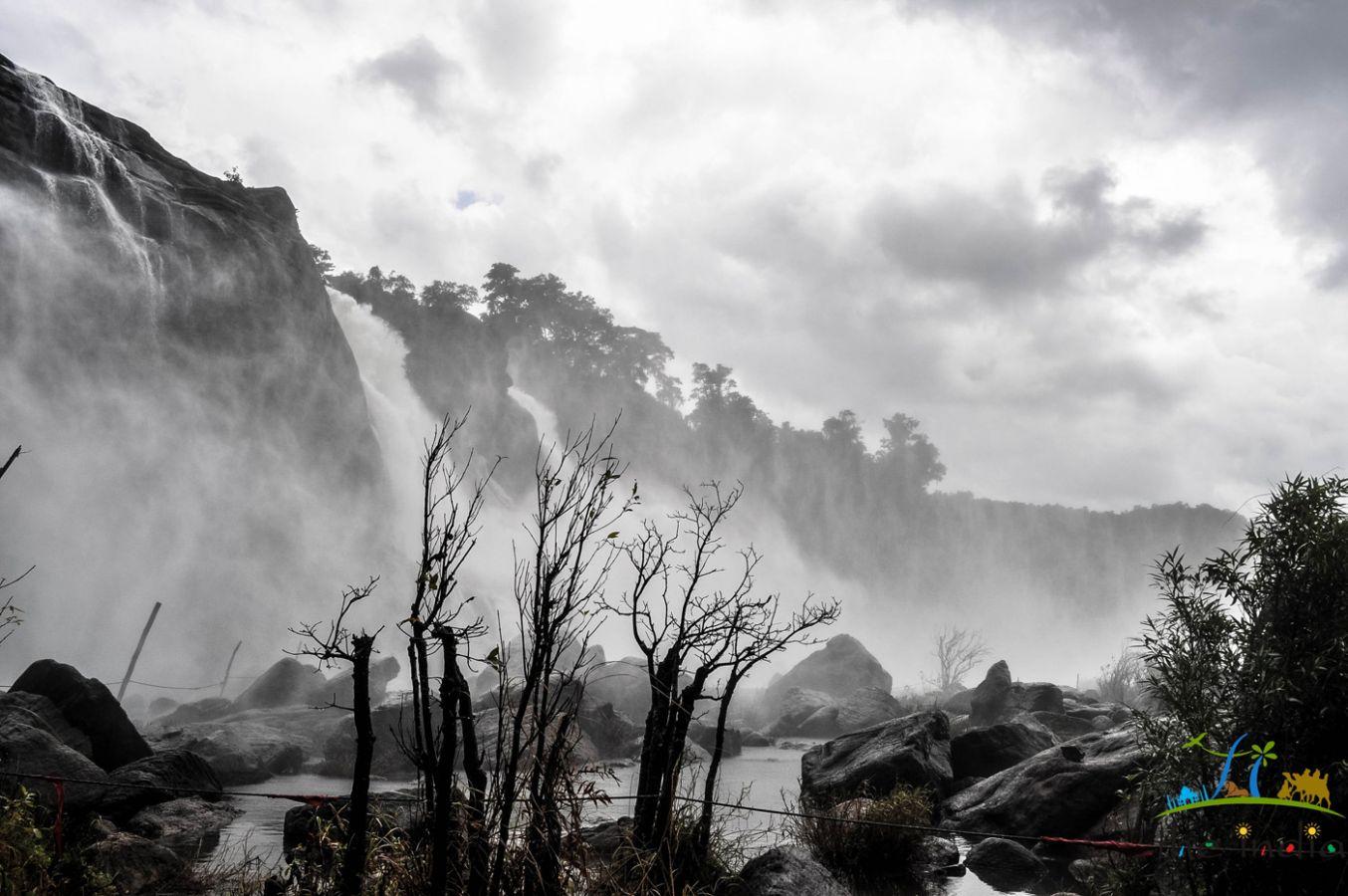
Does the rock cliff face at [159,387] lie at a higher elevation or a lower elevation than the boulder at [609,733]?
higher

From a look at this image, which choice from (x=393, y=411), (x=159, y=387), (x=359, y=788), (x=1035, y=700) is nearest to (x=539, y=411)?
(x=393, y=411)

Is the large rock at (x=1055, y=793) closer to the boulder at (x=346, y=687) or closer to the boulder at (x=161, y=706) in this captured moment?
the boulder at (x=346, y=687)

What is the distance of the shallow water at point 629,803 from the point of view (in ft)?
36.8

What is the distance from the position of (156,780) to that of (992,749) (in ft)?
55.1

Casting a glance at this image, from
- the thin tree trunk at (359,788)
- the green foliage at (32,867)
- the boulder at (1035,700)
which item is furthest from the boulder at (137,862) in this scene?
the boulder at (1035,700)

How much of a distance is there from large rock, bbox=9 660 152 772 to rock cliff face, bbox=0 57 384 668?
24.7 meters

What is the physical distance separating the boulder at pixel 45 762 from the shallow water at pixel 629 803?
2.04 metres

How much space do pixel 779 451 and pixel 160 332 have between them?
70028mm

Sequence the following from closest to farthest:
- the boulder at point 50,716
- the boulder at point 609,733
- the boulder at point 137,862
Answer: the boulder at point 137,862 < the boulder at point 50,716 < the boulder at point 609,733

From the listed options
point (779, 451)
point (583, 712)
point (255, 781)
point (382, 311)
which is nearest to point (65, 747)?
point (255, 781)

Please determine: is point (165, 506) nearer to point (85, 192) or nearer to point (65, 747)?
point (85, 192)

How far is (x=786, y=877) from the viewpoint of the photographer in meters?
8.70

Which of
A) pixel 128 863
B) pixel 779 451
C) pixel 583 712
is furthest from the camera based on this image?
pixel 779 451

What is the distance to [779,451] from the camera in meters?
98.8
